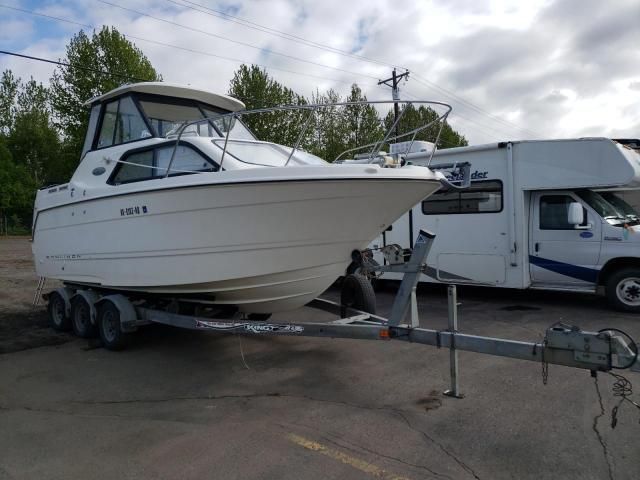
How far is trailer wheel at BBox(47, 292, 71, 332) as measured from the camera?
736 centimetres

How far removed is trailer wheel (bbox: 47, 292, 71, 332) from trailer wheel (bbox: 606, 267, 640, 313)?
817cm

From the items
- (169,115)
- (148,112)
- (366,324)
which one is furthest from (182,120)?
(366,324)

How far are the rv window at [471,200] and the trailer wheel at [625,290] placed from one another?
6.78 ft

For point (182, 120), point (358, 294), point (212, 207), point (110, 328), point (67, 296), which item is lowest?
point (110, 328)

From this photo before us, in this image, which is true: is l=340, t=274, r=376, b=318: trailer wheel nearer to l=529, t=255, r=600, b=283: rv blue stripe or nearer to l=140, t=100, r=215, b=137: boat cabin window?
l=140, t=100, r=215, b=137: boat cabin window

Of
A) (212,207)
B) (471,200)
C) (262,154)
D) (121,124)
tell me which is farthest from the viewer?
(471,200)

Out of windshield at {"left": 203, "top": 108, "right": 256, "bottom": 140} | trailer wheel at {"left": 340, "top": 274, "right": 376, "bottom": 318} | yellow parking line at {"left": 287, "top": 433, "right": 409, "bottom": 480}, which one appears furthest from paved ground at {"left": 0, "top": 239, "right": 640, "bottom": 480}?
windshield at {"left": 203, "top": 108, "right": 256, "bottom": 140}

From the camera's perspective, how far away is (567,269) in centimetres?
824

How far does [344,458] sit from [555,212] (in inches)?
260

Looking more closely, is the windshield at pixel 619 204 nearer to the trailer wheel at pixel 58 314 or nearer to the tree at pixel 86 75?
the trailer wheel at pixel 58 314

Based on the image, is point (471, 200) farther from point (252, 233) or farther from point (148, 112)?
point (148, 112)

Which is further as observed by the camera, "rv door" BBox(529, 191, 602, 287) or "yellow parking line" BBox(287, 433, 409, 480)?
"rv door" BBox(529, 191, 602, 287)

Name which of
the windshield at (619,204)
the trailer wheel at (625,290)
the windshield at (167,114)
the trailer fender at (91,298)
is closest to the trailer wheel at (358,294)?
the windshield at (167,114)

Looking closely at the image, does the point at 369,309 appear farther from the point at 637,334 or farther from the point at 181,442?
the point at 637,334
